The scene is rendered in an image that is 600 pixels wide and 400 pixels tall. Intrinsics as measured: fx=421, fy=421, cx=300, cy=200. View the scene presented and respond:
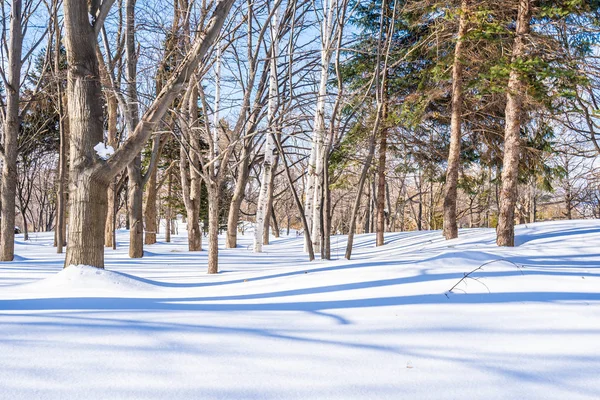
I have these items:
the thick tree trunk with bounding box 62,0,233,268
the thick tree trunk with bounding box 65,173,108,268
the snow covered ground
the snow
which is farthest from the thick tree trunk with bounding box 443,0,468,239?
the thick tree trunk with bounding box 65,173,108,268

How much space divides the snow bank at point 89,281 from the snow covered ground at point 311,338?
0.02 meters

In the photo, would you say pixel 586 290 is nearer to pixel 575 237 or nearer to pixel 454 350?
pixel 454 350

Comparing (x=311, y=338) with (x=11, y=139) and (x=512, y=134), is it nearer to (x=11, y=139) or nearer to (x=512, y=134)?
(x=512, y=134)

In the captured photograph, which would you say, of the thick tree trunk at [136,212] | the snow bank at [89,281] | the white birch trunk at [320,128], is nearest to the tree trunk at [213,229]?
the snow bank at [89,281]

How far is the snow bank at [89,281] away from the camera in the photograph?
155 inches

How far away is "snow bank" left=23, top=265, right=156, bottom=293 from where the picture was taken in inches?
155

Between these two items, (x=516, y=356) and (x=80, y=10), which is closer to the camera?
(x=516, y=356)

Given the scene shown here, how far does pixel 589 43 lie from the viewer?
8727 millimetres

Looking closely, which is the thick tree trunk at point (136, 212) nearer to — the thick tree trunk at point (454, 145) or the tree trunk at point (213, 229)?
the tree trunk at point (213, 229)

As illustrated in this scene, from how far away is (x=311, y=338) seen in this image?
2414mm

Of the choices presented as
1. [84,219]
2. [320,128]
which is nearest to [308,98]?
[320,128]

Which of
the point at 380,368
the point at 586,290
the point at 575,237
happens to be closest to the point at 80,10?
the point at 380,368

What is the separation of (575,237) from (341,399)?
8569mm

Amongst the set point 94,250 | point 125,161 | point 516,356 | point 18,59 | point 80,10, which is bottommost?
point 516,356
